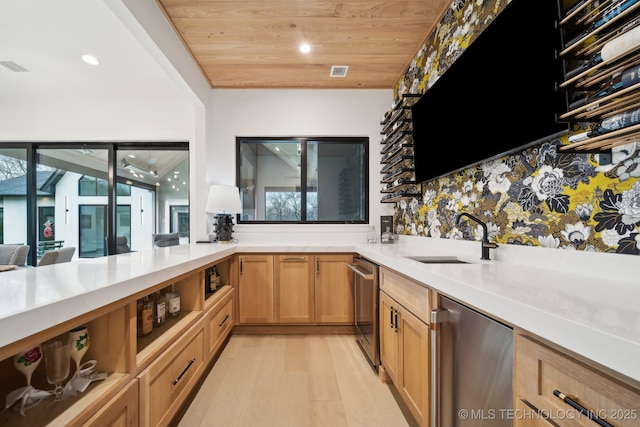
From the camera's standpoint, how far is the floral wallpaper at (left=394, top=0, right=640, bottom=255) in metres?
0.93

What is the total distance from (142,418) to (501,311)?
1348 millimetres

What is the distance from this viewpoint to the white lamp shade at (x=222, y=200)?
2.83 m

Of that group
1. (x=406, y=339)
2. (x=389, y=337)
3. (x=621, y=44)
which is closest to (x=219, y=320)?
(x=389, y=337)

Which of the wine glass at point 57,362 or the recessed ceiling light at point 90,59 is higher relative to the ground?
the recessed ceiling light at point 90,59

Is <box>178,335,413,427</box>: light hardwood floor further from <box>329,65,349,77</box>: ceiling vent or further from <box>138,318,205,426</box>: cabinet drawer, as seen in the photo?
<box>329,65,349,77</box>: ceiling vent

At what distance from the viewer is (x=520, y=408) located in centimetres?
73

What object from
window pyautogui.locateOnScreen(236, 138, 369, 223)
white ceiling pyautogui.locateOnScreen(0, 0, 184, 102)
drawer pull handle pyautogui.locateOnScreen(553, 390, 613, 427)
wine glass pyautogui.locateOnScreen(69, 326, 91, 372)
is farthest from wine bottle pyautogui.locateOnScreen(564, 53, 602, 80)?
white ceiling pyautogui.locateOnScreen(0, 0, 184, 102)

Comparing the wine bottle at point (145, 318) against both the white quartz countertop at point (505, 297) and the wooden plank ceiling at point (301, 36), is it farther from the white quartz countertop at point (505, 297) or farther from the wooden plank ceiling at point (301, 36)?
the wooden plank ceiling at point (301, 36)

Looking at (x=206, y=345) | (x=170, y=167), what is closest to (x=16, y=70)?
(x=170, y=167)

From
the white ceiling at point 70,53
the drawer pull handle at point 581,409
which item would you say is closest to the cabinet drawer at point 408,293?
the drawer pull handle at point 581,409

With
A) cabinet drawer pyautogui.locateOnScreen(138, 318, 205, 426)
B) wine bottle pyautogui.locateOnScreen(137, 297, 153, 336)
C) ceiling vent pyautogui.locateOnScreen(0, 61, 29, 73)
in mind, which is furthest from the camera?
ceiling vent pyautogui.locateOnScreen(0, 61, 29, 73)

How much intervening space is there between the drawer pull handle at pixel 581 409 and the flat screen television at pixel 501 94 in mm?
965

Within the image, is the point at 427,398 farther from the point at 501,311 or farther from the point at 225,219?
the point at 225,219

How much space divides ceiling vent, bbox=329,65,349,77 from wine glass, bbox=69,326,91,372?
9.43ft
